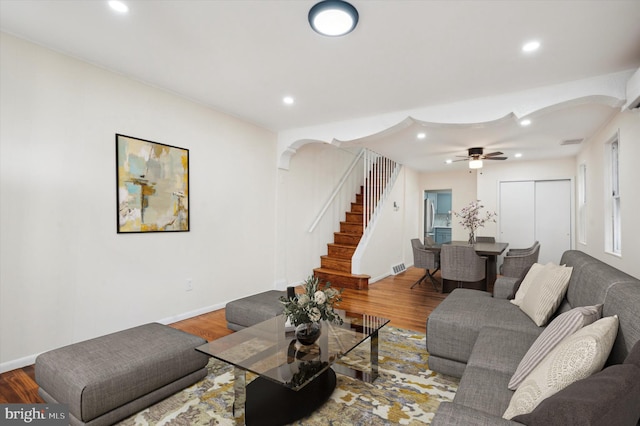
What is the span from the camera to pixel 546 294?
2262 millimetres

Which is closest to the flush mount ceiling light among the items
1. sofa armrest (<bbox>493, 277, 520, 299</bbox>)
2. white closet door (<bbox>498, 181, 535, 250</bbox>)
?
sofa armrest (<bbox>493, 277, 520, 299</bbox>)

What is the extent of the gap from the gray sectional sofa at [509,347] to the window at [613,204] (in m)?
1.45

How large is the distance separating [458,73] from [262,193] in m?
2.95

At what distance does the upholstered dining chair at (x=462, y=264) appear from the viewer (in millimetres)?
4516

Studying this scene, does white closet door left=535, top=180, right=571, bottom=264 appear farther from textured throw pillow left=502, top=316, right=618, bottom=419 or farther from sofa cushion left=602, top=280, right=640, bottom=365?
textured throw pillow left=502, top=316, right=618, bottom=419

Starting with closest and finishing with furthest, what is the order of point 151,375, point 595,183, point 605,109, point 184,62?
point 151,375 → point 184,62 → point 605,109 → point 595,183

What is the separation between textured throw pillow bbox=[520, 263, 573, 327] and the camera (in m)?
2.19

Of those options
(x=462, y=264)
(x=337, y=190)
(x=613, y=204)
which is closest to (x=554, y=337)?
(x=462, y=264)

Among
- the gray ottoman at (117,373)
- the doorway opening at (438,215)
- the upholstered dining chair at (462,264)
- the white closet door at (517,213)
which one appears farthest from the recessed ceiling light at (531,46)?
the doorway opening at (438,215)

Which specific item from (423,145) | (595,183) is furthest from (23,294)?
(595,183)

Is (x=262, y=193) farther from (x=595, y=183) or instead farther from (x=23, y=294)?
(x=595, y=183)

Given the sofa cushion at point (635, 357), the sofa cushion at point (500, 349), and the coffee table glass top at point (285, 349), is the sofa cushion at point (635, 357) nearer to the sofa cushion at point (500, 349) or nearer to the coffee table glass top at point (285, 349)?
the sofa cushion at point (500, 349)

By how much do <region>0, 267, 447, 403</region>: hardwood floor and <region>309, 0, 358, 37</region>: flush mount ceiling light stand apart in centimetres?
286

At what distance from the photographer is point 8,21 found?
7.47 feet
